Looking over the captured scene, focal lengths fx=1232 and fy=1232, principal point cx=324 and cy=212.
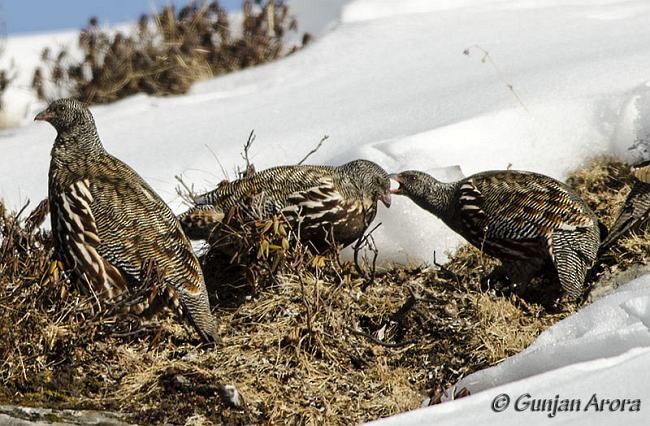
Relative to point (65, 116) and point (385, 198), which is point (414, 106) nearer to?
point (385, 198)

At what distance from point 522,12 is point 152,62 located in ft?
12.9

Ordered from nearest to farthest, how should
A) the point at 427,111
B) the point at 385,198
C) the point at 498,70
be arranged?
the point at 385,198, the point at 427,111, the point at 498,70

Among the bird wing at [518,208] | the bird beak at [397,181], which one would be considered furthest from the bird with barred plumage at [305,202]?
the bird wing at [518,208]

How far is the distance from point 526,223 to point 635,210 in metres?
0.78

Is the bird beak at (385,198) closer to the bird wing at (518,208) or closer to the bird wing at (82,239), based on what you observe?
the bird wing at (518,208)

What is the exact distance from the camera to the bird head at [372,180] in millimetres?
8641

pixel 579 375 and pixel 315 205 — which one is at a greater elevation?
pixel 579 375

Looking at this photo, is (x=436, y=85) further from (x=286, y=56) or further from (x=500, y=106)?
(x=286, y=56)

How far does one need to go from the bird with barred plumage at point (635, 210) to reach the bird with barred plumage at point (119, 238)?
2680 mm

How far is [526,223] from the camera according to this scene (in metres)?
7.89

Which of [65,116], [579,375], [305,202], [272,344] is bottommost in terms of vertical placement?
[272,344]

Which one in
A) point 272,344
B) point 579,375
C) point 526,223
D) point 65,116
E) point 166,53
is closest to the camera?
point 579,375

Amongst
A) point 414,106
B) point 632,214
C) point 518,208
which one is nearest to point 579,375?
point 518,208

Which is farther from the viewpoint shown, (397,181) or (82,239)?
(397,181)
